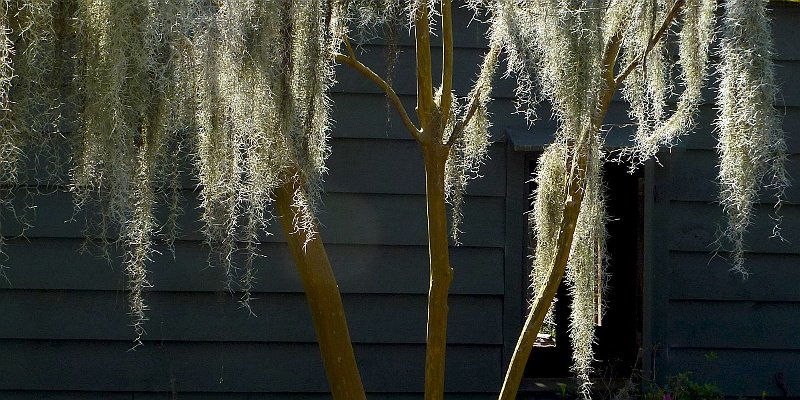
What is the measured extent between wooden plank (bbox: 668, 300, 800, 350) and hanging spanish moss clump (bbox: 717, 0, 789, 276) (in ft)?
6.40

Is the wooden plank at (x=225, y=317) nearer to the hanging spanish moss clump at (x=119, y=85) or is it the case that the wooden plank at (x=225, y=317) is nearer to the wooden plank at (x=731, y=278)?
the wooden plank at (x=731, y=278)

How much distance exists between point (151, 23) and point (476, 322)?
2.42 m

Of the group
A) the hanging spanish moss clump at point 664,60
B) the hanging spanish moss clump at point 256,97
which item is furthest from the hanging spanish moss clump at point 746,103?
the hanging spanish moss clump at point 256,97

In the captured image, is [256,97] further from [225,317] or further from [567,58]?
[225,317]

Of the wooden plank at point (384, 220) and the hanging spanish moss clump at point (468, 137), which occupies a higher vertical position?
the hanging spanish moss clump at point (468, 137)

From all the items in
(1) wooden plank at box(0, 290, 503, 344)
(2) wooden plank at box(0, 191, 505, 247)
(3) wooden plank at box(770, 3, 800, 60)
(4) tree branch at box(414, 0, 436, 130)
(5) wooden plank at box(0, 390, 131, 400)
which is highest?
(3) wooden plank at box(770, 3, 800, 60)

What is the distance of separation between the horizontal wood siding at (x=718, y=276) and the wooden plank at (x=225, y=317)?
81 cm

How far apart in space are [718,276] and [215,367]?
2.27m

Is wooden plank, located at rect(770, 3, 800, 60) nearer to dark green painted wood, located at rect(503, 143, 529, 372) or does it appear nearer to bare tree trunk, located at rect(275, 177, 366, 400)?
dark green painted wood, located at rect(503, 143, 529, 372)

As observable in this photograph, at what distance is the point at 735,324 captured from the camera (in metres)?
4.20

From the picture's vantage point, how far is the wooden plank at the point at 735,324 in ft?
13.7

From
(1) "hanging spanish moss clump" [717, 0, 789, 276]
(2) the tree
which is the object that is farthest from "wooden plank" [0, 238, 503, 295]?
(1) "hanging spanish moss clump" [717, 0, 789, 276]

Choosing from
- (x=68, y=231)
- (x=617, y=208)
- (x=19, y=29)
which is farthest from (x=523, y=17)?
(x=617, y=208)

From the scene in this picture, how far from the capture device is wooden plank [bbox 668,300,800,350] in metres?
4.18
